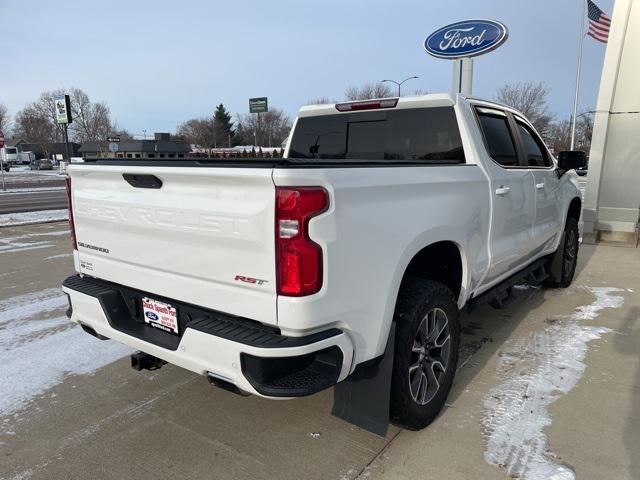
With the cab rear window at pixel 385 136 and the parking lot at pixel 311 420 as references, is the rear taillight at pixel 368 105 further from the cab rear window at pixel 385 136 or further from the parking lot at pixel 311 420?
the parking lot at pixel 311 420

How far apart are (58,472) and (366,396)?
168 centimetres

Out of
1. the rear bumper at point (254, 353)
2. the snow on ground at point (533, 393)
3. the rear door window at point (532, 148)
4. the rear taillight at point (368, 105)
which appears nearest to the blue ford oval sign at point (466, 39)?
the rear door window at point (532, 148)

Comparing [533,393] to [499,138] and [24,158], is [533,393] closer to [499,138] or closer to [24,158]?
[499,138]

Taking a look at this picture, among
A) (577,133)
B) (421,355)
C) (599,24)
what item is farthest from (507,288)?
(577,133)

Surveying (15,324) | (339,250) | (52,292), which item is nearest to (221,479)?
(339,250)

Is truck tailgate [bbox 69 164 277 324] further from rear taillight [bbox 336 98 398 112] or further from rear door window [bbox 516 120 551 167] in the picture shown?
rear door window [bbox 516 120 551 167]

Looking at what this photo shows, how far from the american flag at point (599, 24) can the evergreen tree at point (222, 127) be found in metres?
80.6

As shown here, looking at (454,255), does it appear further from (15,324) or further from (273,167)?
(15,324)

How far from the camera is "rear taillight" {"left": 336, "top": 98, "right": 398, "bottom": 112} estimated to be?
3.71 meters

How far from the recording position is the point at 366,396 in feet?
8.61

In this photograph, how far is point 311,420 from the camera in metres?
3.06

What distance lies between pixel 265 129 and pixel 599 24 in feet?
294

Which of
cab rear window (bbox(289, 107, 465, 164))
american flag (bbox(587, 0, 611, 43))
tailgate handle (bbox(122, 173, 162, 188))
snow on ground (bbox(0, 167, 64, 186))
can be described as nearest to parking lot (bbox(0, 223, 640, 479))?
tailgate handle (bbox(122, 173, 162, 188))

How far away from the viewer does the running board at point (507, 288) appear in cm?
377
